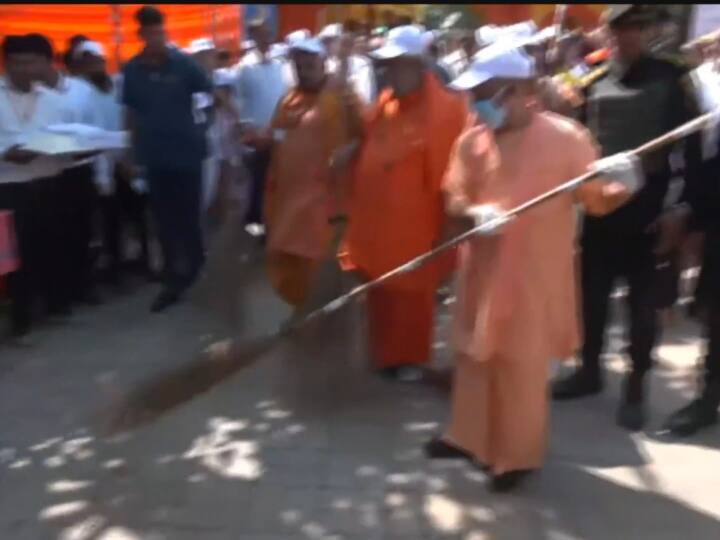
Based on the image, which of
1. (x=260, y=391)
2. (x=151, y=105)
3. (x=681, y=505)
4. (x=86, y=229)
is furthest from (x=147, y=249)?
(x=681, y=505)

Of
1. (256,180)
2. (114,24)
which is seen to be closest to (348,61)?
(256,180)

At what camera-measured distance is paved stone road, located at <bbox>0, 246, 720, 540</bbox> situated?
4.25m

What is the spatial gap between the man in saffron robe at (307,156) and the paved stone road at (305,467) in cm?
66

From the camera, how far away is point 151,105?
6996 millimetres

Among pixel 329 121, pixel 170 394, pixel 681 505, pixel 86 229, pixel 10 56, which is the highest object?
pixel 10 56

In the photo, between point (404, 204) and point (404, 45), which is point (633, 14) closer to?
point (404, 45)

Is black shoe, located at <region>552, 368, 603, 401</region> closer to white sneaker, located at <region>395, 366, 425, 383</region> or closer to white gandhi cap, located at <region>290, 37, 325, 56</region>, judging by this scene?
white sneaker, located at <region>395, 366, 425, 383</region>

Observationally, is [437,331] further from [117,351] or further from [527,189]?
[527,189]

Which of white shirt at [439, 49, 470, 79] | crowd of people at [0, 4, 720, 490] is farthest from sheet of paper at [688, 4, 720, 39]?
white shirt at [439, 49, 470, 79]

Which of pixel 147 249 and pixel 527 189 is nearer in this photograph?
pixel 527 189

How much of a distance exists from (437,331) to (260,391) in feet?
4.73

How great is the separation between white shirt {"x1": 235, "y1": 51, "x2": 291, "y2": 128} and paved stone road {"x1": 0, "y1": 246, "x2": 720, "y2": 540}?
119 inches

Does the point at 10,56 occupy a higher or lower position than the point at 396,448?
higher

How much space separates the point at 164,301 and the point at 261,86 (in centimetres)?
218
